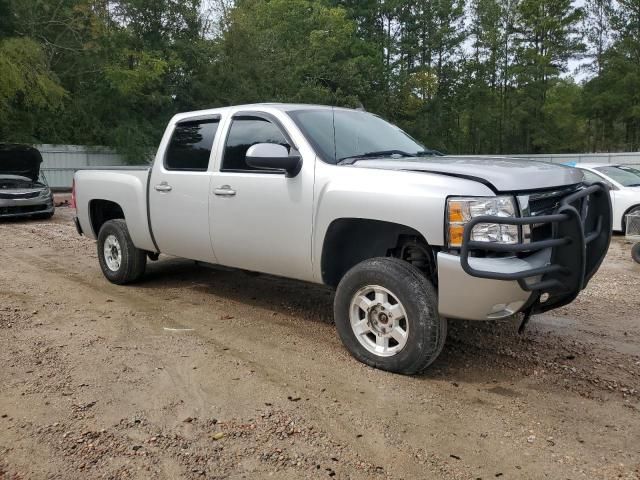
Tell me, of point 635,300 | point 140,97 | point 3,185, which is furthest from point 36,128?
point 635,300

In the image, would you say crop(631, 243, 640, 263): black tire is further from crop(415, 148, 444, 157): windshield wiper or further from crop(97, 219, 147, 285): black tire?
crop(97, 219, 147, 285): black tire

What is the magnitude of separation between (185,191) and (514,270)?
3294 millimetres

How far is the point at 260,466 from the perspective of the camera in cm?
297

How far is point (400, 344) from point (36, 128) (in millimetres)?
26165

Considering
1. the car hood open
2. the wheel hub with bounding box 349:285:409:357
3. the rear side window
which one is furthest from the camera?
the car hood open

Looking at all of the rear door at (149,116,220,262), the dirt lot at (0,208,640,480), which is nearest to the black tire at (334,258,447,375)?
the dirt lot at (0,208,640,480)

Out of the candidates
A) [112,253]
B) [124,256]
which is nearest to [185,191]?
→ [124,256]

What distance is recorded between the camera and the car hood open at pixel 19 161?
1416 centimetres

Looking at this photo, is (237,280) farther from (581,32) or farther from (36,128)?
(581,32)

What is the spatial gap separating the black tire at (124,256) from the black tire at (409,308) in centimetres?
333

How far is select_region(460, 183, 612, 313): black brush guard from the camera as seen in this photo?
3527 mm

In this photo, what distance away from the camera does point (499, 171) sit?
386 centimetres

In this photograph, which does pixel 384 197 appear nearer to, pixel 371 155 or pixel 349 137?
pixel 371 155

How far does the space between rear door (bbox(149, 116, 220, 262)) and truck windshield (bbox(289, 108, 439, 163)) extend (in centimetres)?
111
